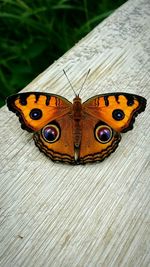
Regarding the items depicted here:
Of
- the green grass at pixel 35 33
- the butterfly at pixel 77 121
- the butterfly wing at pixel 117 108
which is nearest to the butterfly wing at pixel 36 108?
the butterfly at pixel 77 121

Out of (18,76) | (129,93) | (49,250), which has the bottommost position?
(18,76)

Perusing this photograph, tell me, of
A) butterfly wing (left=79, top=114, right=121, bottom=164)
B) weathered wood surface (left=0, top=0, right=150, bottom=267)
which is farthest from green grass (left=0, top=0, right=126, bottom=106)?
butterfly wing (left=79, top=114, right=121, bottom=164)

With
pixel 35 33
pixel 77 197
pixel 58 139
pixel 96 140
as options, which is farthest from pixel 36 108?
pixel 35 33

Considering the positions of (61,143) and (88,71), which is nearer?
(61,143)

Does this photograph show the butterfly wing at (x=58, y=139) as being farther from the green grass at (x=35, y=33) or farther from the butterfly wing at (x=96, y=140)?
the green grass at (x=35, y=33)

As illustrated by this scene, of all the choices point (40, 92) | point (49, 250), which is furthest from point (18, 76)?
point (49, 250)

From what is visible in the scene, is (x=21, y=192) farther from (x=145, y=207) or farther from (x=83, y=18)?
(x=83, y=18)

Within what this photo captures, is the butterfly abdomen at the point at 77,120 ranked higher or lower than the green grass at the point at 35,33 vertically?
higher
